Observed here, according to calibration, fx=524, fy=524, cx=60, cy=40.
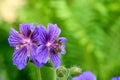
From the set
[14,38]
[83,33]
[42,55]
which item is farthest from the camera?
[83,33]

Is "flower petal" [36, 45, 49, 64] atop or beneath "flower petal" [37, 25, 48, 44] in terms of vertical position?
beneath

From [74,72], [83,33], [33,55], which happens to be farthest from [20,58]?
[83,33]

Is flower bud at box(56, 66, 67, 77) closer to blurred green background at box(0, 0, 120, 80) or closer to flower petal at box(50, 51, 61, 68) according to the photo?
flower petal at box(50, 51, 61, 68)

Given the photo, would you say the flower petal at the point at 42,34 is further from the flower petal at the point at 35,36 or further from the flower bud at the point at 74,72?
the flower bud at the point at 74,72

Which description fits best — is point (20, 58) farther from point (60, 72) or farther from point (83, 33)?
point (83, 33)

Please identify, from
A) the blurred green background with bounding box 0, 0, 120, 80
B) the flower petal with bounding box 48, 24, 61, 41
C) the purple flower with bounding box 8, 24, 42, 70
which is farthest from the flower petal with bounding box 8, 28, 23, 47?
the blurred green background with bounding box 0, 0, 120, 80
